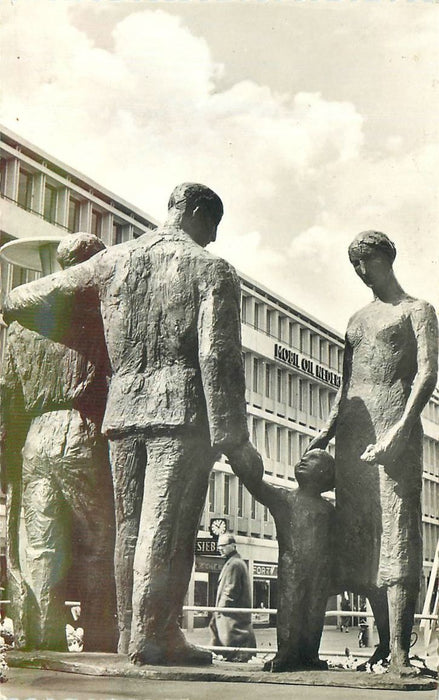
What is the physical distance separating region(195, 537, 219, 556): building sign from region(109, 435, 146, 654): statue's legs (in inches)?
12.9

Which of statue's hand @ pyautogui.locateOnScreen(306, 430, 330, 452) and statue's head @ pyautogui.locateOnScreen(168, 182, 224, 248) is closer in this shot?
statue's head @ pyautogui.locateOnScreen(168, 182, 224, 248)

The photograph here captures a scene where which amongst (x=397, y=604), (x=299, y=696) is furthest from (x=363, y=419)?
(x=299, y=696)

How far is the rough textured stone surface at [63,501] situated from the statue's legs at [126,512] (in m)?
0.35

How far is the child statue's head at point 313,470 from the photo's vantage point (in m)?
4.29

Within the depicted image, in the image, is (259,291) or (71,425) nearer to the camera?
(71,425)

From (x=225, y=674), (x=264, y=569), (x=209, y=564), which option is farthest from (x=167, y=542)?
(x=264, y=569)

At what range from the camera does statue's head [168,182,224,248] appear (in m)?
4.43

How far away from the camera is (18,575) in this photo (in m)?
4.64

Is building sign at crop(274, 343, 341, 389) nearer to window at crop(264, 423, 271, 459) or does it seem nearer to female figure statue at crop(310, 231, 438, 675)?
window at crop(264, 423, 271, 459)

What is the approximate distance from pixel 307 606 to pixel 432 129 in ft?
7.13

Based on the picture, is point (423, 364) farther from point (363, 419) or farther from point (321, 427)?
point (321, 427)

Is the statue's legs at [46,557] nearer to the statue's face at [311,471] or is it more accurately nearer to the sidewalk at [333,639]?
the sidewalk at [333,639]

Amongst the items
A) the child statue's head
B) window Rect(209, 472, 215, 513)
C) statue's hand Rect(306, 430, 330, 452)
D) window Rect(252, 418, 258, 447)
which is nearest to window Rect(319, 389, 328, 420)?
window Rect(252, 418, 258, 447)

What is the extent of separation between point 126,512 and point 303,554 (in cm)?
75
